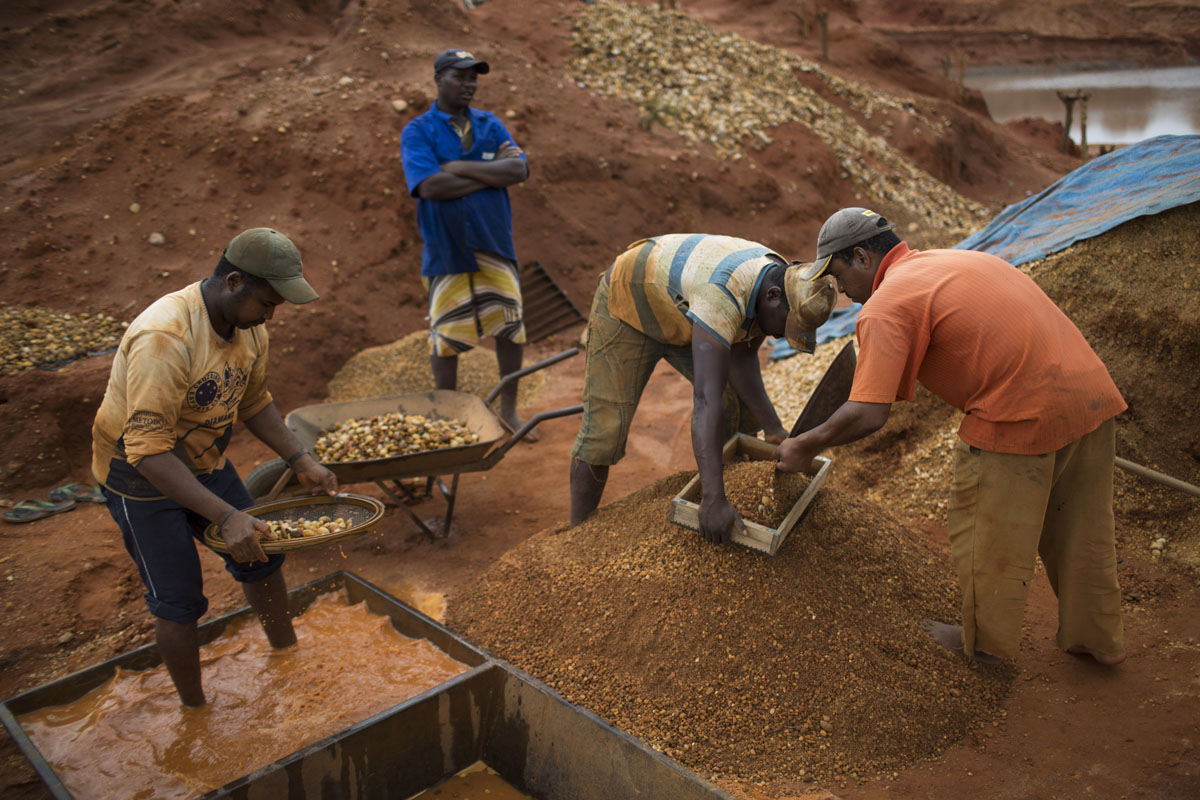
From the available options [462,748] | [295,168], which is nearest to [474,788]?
[462,748]

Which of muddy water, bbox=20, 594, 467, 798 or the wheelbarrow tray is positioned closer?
muddy water, bbox=20, 594, 467, 798

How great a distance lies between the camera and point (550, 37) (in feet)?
33.2

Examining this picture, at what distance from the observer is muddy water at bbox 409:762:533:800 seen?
264cm

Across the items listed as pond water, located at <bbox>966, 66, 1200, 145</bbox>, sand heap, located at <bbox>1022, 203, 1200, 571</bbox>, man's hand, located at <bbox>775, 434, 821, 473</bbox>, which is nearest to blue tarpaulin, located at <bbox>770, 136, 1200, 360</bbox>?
sand heap, located at <bbox>1022, 203, 1200, 571</bbox>

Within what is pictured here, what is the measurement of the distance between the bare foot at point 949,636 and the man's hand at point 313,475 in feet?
7.26

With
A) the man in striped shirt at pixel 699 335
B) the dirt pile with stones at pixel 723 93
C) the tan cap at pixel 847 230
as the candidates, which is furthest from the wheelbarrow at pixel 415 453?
the dirt pile with stones at pixel 723 93

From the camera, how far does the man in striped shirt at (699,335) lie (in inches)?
108

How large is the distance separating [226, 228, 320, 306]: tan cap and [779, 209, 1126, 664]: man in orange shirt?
5.23 ft

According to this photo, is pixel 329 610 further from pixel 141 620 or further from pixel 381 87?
pixel 381 87

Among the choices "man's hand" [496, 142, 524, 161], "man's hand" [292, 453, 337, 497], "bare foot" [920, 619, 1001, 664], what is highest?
"man's hand" [496, 142, 524, 161]

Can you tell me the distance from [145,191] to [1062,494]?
22.2ft

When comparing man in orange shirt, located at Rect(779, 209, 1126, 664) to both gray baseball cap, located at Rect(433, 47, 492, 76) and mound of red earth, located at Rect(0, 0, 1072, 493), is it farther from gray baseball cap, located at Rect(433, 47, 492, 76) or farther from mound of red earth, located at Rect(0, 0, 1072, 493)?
mound of red earth, located at Rect(0, 0, 1072, 493)

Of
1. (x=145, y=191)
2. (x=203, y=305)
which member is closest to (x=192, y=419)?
(x=203, y=305)

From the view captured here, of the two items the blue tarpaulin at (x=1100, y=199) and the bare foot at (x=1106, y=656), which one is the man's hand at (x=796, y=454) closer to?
the bare foot at (x=1106, y=656)
